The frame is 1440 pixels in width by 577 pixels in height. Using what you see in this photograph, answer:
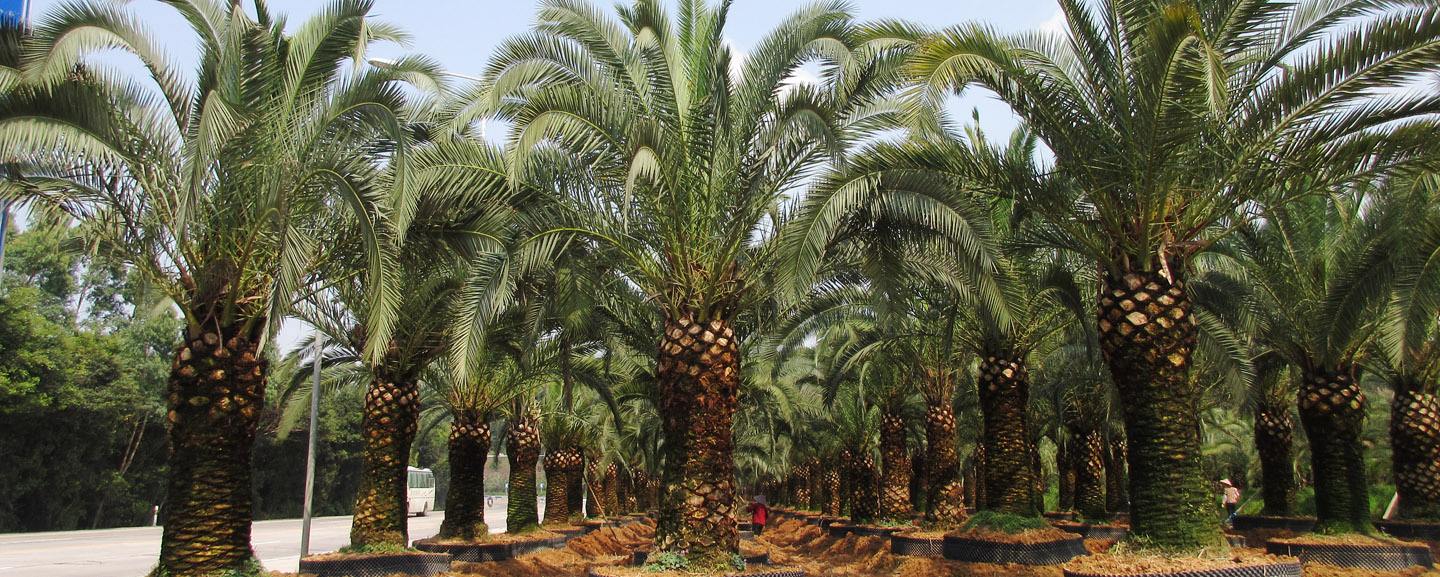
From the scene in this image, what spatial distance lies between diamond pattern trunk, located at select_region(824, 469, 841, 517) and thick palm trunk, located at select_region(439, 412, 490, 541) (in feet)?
79.5

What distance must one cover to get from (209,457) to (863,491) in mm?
21808

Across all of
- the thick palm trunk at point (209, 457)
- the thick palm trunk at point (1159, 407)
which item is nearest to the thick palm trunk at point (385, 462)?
the thick palm trunk at point (209, 457)

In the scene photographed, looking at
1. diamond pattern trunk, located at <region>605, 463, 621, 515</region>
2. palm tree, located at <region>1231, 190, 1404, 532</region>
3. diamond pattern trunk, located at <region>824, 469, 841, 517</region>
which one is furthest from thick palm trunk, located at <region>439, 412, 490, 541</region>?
diamond pattern trunk, located at <region>605, 463, 621, 515</region>

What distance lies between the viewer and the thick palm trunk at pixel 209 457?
31.3 ft

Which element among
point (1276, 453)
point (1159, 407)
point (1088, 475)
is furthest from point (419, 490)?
point (1159, 407)

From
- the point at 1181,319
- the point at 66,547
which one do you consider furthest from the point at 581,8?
the point at 66,547

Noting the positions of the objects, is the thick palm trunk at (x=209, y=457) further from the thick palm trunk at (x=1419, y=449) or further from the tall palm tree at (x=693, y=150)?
the thick palm trunk at (x=1419, y=449)

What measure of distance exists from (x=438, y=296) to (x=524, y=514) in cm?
939

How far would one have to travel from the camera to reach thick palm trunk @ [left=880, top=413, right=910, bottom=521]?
82.7ft

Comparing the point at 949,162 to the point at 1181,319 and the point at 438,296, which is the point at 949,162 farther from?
the point at 438,296

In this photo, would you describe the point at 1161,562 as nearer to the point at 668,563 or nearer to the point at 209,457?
the point at 668,563

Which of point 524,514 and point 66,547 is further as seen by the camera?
point 66,547

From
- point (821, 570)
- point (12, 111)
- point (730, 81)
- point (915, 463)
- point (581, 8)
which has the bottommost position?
point (821, 570)

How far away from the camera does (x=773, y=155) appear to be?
11.6m
